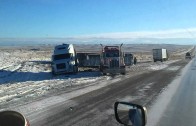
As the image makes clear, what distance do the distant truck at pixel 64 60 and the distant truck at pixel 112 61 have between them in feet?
10.4

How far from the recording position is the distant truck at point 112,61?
32.8 m

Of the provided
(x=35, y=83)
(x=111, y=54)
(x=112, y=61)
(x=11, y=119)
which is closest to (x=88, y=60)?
(x=111, y=54)

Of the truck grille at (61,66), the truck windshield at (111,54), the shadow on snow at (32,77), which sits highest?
the truck windshield at (111,54)

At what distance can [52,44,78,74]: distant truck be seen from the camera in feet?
113

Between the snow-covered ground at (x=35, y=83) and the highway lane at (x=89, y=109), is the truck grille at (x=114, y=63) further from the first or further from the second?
the highway lane at (x=89, y=109)

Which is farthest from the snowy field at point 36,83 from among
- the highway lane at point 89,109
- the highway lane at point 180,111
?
the highway lane at point 180,111

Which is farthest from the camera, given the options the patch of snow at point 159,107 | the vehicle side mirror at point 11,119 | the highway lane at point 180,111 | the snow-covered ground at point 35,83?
the snow-covered ground at point 35,83

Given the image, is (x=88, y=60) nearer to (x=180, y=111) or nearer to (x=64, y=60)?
(x=64, y=60)

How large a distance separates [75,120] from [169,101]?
19.0 ft

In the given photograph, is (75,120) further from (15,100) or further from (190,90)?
(190,90)

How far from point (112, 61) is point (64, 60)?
16.3ft

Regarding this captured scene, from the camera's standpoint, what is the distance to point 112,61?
33.7 meters

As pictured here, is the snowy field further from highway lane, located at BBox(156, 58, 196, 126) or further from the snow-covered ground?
highway lane, located at BBox(156, 58, 196, 126)

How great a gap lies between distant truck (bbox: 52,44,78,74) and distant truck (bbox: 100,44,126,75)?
3.17m
